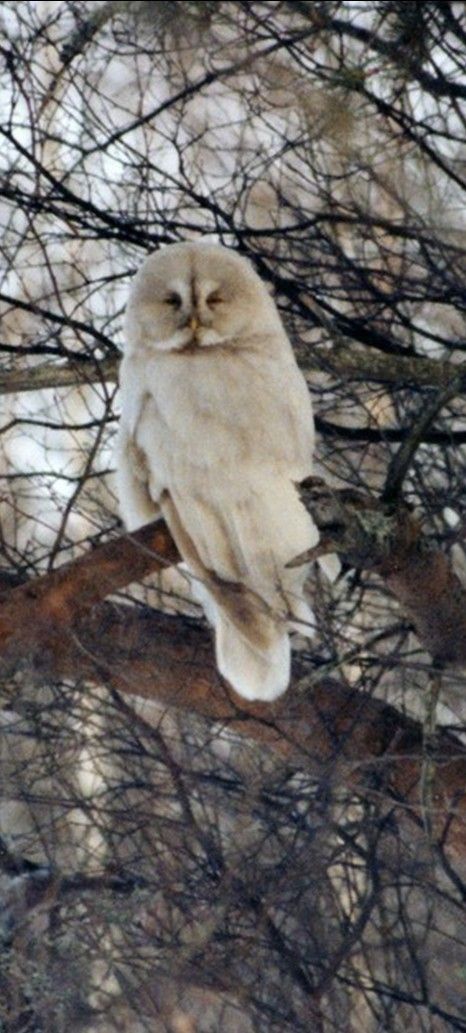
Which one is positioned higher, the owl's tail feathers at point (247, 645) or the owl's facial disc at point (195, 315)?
the owl's facial disc at point (195, 315)

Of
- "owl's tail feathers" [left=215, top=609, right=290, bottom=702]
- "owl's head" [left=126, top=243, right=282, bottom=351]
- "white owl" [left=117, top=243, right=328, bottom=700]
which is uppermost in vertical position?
"owl's head" [left=126, top=243, right=282, bottom=351]

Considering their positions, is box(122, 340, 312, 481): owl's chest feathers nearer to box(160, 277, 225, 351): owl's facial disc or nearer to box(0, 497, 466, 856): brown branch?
box(160, 277, 225, 351): owl's facial disc

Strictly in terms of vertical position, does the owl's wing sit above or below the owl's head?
below

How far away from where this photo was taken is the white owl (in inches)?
213

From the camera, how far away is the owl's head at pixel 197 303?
18.0 feet

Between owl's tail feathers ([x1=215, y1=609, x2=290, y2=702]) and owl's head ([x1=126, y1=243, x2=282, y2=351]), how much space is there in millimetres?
802

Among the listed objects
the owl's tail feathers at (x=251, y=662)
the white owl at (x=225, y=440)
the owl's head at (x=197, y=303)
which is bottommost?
the owl's tail feathers at (x=251, y=662)

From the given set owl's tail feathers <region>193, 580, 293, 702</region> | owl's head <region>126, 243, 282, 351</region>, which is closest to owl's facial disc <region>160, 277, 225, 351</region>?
owl's head <region>126, 243, 282, 351</region>

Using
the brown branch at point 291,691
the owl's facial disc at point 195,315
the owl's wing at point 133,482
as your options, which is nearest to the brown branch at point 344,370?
the owl's wing at point 133,482

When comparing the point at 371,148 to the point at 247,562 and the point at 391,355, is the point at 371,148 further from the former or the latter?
the point at 247,562

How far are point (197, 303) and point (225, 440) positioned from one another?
0.41 metres

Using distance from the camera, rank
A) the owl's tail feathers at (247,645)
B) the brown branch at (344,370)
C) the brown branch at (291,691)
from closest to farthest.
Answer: the brown branch at (291,691) → the owl's tail feathers at (247,645) → the brown branch at (344,370)

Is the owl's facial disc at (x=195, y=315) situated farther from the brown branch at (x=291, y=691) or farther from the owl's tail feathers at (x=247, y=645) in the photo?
the owl's tail feathers at (x=247, y=645)

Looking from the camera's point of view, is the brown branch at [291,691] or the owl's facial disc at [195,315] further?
the owl's facial disc at [195,315]
